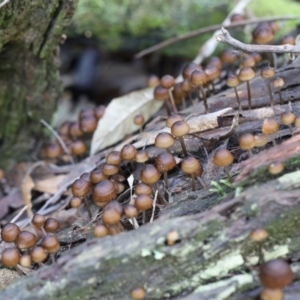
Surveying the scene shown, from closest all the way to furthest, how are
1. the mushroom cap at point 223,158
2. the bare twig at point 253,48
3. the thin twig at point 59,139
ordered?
1. the mushroom cap at point 223,158
2. the bare twig at point 253,48
3. the thin twig at point 59,139

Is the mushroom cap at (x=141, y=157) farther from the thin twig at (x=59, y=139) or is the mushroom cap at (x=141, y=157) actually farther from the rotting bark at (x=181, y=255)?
the thin twig at (x=59, y=139)

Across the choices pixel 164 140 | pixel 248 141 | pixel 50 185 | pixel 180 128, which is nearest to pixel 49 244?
pixel 164 140

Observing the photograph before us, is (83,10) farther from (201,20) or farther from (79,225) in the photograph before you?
(79,225)

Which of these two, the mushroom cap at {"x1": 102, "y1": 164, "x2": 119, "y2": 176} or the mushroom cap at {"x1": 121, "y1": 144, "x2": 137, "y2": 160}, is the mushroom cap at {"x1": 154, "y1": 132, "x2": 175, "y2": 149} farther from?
the mushroom cap at {"x1": 102, "y1": 164, "x2": 119, "y2": 176}

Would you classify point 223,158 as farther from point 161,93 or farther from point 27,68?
point 27,68

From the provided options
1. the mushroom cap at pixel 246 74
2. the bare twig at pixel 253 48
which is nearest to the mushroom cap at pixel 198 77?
the mushroom cap at pixel 246 74

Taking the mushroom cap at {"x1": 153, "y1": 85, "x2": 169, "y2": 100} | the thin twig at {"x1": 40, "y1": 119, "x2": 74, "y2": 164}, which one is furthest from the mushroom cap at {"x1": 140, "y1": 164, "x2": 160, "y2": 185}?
the thin twig at {"x1": 40, "y1": 119, "x2": 74, "y2": 164}
